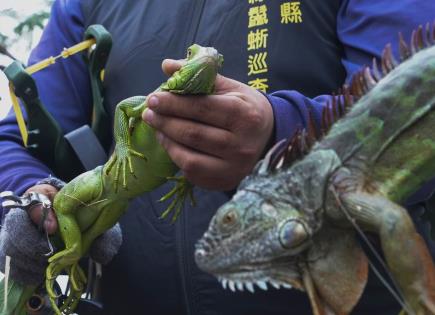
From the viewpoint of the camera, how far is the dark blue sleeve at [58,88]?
2175mm

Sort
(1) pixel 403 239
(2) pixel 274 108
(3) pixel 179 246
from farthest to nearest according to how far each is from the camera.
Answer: (3) pixel 179 246, (2) pixel 274 108, (1) pixel 403 239

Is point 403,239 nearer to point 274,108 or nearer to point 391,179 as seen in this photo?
point 391,179

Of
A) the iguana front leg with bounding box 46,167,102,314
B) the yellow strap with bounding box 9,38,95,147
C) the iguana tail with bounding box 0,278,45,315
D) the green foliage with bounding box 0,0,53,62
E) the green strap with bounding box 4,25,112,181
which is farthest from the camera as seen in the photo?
the green foliage with bounding box 0,0,53,62

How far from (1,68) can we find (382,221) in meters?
1.42

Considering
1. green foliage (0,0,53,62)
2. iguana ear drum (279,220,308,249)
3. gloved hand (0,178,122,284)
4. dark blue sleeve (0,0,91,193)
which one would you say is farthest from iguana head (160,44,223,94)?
green foliage (0,0,53,62)

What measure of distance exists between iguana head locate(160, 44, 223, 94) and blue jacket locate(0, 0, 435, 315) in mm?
495

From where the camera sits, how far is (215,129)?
133 cm

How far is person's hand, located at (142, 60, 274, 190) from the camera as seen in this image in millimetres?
1321

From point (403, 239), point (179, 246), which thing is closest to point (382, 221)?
point (403, 239)

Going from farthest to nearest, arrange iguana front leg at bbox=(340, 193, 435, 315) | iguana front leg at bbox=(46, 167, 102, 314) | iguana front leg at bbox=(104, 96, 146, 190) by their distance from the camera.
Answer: iguana front leg at bbox=(46, 167, 102, 314) < iguana front leg at bbox=(104, 96, 146, 190) < iguana front leg at bbox=(340, 193, 435, 315)

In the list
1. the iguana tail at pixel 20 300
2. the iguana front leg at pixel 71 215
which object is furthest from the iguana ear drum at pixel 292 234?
the iguana tail at pixel 20 300

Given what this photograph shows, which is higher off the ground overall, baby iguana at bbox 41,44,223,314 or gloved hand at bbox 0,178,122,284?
baby iguana at bbox 41,44,223,314

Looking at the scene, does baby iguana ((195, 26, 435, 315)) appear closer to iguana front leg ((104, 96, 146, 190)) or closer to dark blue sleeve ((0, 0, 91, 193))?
iguana front leg ((104, 96, 146, 190))

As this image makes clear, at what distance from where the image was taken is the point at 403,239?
95cm
